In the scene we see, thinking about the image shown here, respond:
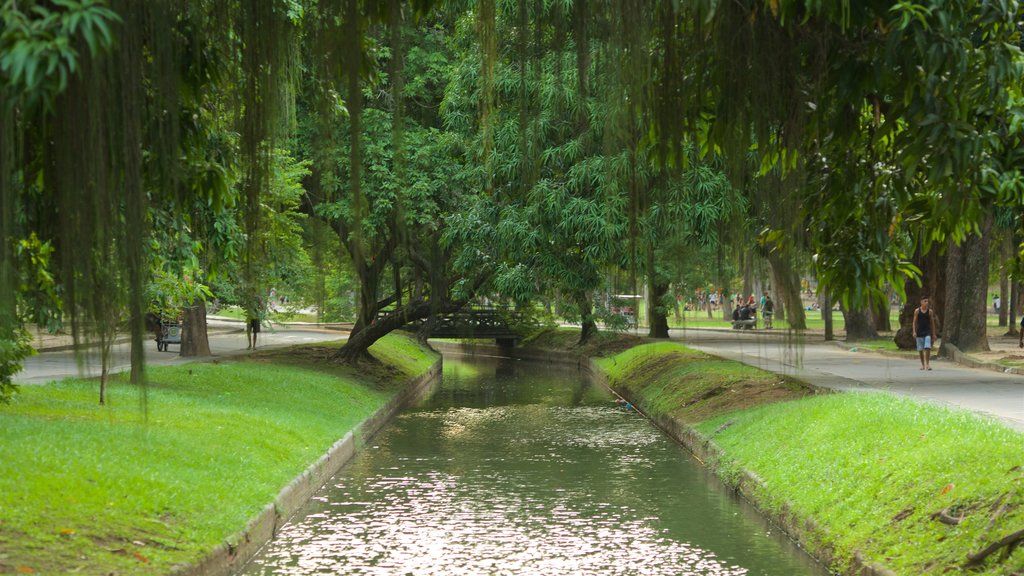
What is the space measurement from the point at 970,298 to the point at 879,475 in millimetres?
20278

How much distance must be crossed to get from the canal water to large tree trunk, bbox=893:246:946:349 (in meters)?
14.9

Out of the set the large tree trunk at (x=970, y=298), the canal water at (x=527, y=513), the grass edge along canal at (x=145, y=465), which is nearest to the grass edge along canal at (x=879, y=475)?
the canal water at (x=527, y=513)

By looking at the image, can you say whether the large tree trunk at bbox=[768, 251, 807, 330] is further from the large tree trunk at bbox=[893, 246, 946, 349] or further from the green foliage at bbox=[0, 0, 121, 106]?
the large tree trunk at bbox=[893, 246, 946, 349]

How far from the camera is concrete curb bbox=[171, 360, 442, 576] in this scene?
346 inches

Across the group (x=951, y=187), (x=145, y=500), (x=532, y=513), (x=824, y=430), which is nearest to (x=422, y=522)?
(x=532, y=513)

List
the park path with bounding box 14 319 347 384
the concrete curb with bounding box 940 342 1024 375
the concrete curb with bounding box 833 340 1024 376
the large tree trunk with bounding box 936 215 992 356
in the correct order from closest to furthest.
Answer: the park path with bounding box 14 319 347 384, the concrete curb with bounding box 940 342 1024 375, the concrete curb with bounding box 833 340 1024 376, the large tree trunk with bounding box 936 215 992 356

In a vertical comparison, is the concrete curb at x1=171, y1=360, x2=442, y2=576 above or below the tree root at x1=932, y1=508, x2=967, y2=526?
below

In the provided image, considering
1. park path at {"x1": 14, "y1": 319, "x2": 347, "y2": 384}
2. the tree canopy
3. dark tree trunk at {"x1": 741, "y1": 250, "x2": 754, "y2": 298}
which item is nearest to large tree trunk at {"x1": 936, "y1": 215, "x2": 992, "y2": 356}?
park path at {"x1": 14, "y1": 319, "x2": 347, "y2": 384}

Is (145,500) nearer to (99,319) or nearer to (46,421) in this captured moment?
(46,421)

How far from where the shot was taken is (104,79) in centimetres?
406

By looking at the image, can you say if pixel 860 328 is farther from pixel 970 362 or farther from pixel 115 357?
pixel 115 357

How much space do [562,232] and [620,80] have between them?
669 inches

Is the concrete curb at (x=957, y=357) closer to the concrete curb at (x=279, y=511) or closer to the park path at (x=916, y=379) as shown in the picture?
the park path at (x=916, y=379)

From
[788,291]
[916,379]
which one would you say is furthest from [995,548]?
[916,379]
